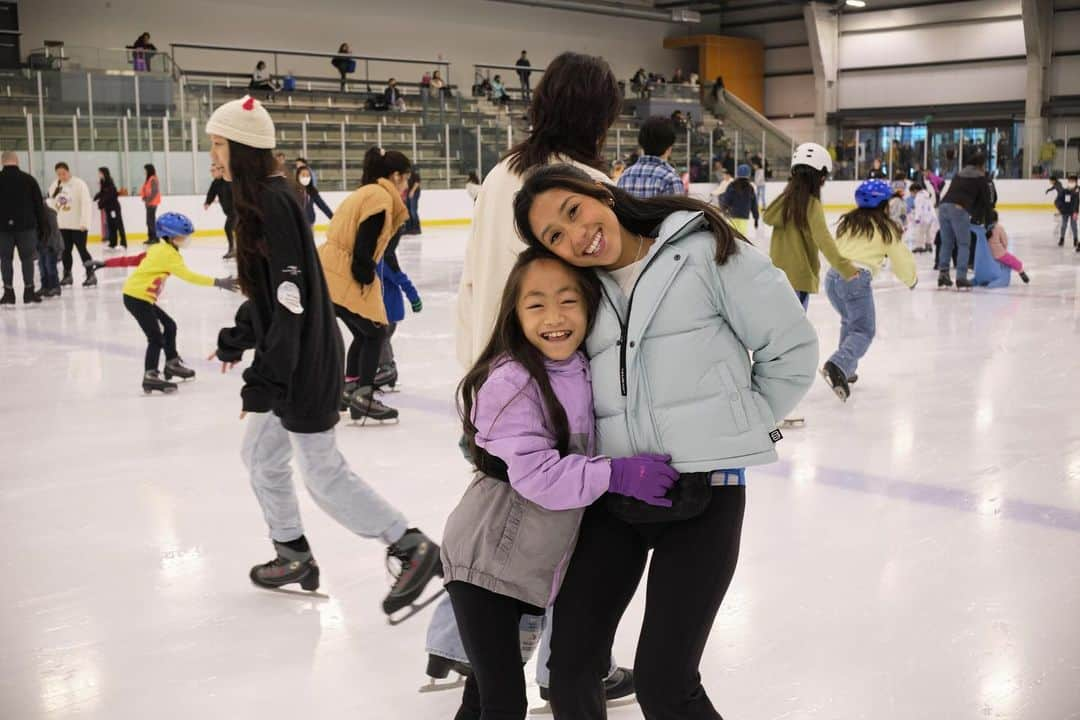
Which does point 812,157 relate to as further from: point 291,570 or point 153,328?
point 153,328

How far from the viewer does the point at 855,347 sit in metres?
5.71

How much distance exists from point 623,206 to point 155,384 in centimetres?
492

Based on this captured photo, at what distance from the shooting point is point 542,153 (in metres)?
2.28

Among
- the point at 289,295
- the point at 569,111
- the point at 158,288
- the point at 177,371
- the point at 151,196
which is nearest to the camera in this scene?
the point at 569,111

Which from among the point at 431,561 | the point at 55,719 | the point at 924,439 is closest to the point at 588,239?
the point at 431,561

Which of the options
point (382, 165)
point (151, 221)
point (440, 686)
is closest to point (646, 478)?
point (440, 686)

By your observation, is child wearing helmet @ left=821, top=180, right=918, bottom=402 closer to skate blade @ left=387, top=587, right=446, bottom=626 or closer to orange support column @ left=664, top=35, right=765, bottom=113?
skate blade @ left=387, top=587, right=446, bottom=626

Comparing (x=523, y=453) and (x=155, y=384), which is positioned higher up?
(x=523, y=453)

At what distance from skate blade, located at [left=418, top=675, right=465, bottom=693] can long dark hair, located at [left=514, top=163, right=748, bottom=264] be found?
1.17 m

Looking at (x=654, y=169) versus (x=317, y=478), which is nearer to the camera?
(x=317, y=478)

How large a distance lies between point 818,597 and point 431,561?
1062mm

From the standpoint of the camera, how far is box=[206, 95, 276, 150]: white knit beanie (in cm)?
283

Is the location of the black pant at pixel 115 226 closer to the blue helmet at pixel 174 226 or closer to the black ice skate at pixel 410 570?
the blue helmet at pixel 174 226

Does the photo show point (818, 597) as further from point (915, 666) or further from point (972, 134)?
point (972, 134)
